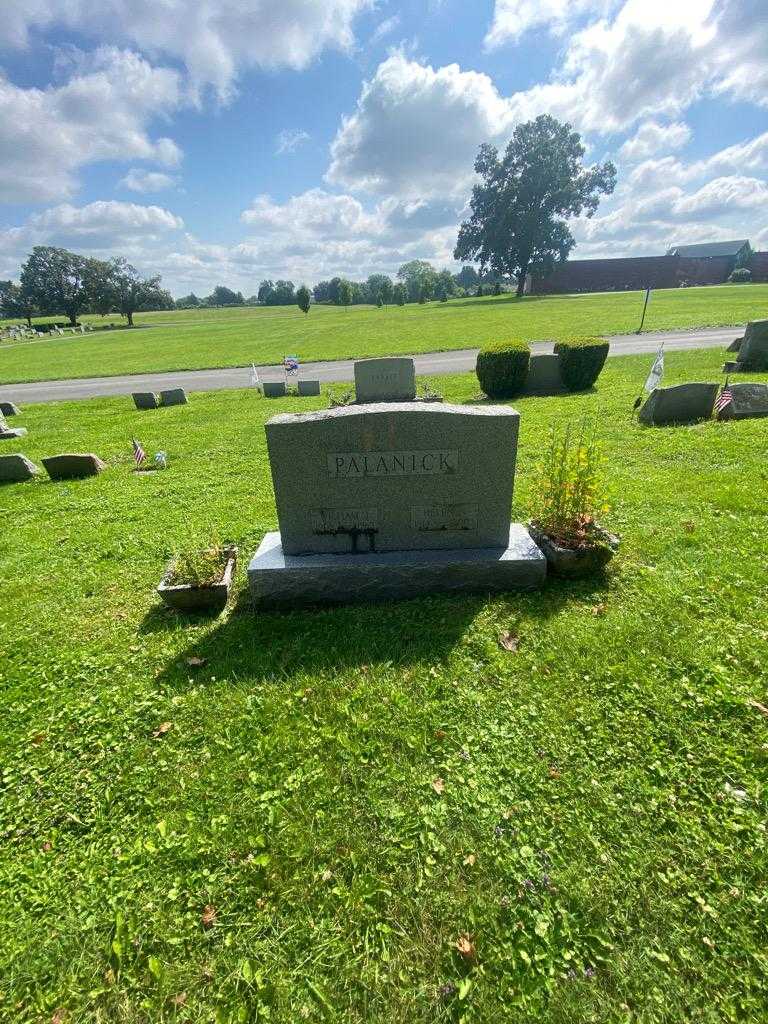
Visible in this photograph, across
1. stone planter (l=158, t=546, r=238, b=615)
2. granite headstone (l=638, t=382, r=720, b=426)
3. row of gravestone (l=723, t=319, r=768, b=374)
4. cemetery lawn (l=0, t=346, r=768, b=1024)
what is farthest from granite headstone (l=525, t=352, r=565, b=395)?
stone planter (l=158, t=546, r=238, b=615)

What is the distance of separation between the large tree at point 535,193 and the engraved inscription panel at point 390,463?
7125cm

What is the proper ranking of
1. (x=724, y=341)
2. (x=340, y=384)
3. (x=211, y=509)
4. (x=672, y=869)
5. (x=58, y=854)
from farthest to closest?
(x=724, y=341) → (x=340, y=384) → (x=211, y=509) → (x=58, y=854) → (x=672, y=869)

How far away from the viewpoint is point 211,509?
271 inches

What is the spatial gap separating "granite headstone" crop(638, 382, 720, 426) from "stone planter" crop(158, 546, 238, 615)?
883cm

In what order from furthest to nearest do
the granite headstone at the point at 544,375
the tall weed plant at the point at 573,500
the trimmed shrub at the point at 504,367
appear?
the granite headstone at the point at 544,375 < the trimmed shrub at the point at 504,367 < the tall weed plant at the point at 573,500

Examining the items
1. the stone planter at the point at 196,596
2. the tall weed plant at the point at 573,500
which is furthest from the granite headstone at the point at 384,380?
the stone planter at the point at 196,596

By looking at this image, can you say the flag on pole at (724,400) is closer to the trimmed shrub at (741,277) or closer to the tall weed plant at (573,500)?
the tall weed plant at (573,500)

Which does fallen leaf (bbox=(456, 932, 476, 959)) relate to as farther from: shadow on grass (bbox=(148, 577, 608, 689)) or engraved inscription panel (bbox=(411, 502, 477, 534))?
engraved inscription panel (bbox=(411, 502, 477, 534))

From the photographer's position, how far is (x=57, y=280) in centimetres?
8788

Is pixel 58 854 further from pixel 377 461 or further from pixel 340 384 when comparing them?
pixel 340 384

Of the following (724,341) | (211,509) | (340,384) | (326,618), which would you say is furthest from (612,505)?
(724,341)

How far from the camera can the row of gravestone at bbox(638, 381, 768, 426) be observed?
9203 millimetres

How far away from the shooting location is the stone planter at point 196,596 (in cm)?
434

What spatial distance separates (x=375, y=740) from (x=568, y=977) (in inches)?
57.2
